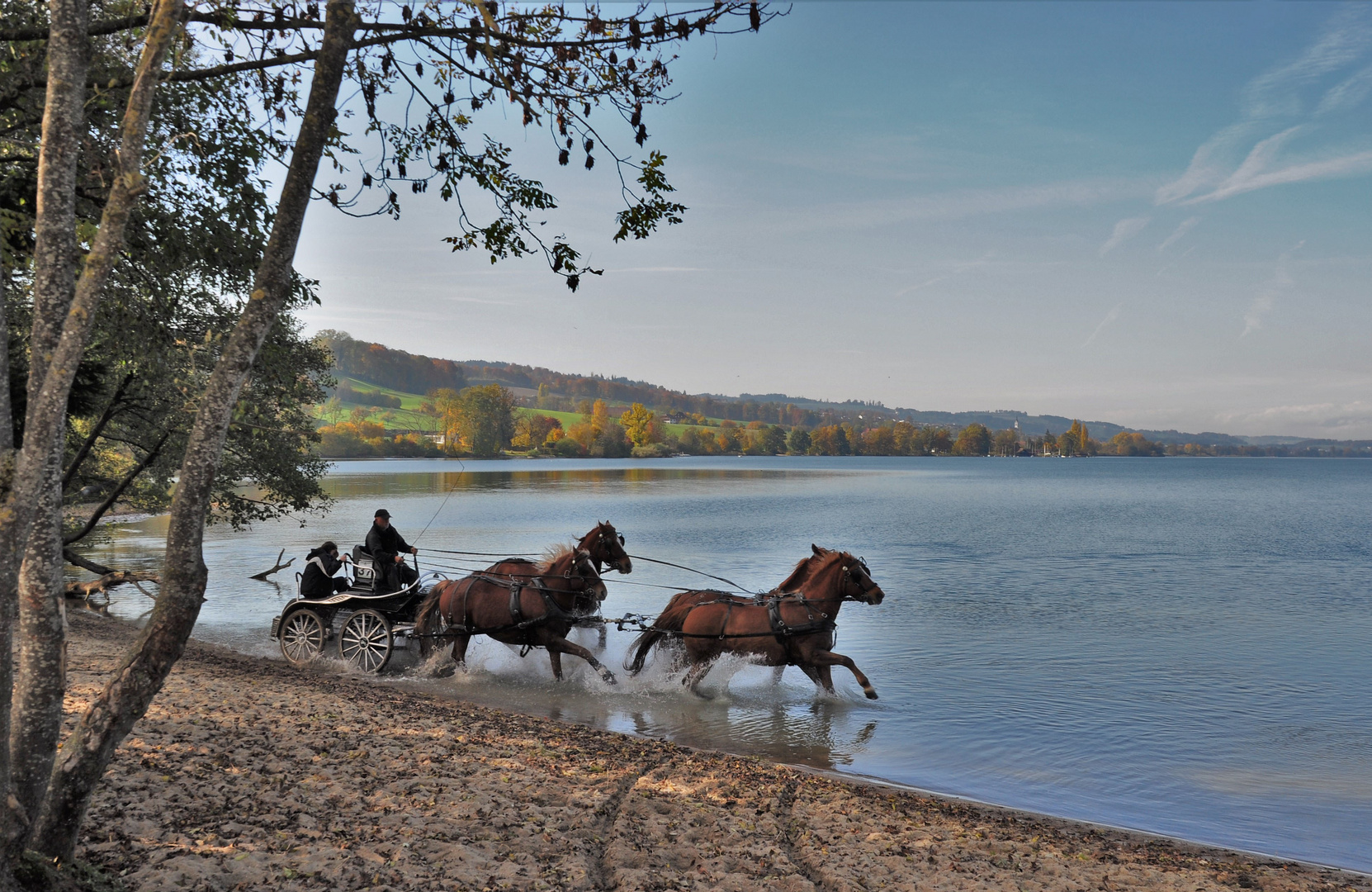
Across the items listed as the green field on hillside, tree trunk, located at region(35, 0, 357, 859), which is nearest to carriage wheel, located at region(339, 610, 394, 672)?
tree trunk, located at region(35, 0, 357, 859)

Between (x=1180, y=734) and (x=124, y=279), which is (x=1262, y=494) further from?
(x=124, y=279)

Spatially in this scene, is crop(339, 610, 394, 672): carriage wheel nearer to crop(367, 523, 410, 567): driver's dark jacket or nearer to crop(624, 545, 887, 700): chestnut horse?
crop(367, 523, 410, 567): driver's dark jacket

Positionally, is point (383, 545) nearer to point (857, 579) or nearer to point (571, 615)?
point (571, 615)

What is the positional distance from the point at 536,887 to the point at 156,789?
9.58 feet

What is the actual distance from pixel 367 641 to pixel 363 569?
3.65 feet

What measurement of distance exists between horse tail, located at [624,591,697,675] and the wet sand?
3256 mm

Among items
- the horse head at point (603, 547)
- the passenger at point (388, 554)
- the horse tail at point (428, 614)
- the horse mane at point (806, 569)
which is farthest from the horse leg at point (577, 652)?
the horse mane at point (806, 569)

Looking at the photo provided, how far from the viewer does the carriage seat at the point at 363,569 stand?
13273 mm

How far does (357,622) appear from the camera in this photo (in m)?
13.4

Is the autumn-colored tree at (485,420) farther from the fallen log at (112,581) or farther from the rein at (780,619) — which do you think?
the rein at (780,619)

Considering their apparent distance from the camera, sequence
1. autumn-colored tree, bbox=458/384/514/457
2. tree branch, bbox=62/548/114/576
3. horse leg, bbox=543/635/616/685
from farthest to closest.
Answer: autumn-colored tree, bbox=458/384/514/457 < tree branch, bbox=62/548/114/576 < horse leg, bbox=543/635/616/685

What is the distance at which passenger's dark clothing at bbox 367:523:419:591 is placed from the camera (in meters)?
13.1

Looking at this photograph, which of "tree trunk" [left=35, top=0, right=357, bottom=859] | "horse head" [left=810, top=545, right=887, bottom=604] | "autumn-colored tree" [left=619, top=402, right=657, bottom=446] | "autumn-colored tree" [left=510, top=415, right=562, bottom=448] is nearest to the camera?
"tree trunk" [left=35, top=0, right=357, bottom=859]

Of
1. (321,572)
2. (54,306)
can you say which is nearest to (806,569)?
(321,572)
